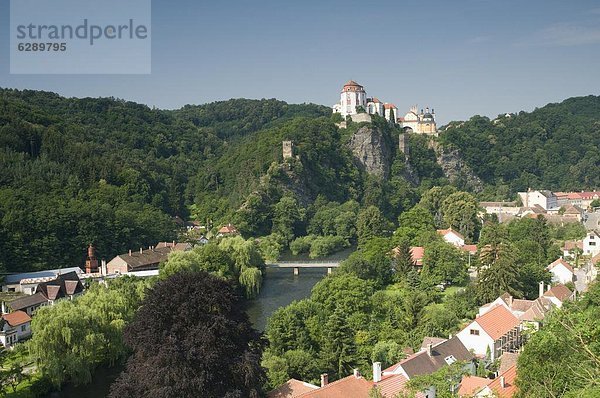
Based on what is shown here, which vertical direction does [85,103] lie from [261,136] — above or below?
above

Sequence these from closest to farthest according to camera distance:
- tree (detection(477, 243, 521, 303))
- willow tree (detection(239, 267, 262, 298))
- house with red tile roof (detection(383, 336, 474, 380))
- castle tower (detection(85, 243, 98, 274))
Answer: house with red tile roof (detection(383, 336, 474, 380)) → tree (detection(477, 243, 521, 303)) → willow tree (detection(239, 267, 262, 298)) → castle tower (detection(85, 243, 98, 274))

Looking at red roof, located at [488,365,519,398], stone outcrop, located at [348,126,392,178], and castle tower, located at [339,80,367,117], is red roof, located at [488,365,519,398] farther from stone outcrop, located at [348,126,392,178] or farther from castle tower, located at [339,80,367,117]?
castle tower, located at [339,80,367,117]

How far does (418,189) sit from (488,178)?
24.9m

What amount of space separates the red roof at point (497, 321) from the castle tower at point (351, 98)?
263 feet

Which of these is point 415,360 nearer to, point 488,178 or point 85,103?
point 488,178

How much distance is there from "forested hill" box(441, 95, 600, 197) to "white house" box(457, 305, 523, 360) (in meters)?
81.0

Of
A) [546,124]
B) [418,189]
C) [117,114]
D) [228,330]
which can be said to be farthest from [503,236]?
[546,124]

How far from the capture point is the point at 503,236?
1875 inches

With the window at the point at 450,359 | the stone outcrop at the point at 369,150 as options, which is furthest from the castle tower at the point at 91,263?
the stone outcrop at the point at 369,150

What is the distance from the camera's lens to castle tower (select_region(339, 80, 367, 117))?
4208 inches

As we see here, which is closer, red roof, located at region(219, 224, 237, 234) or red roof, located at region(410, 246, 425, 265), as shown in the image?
red roof, located at region(410, 246, 425, 265)

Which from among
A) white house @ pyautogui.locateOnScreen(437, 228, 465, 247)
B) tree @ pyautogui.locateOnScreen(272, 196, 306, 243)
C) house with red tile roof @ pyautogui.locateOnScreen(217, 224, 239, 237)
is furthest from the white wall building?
white house @ pyautogui.locateOnScreen(437, 228, 465, 247)

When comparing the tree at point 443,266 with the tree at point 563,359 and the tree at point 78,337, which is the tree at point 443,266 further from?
the tree at point 563,359

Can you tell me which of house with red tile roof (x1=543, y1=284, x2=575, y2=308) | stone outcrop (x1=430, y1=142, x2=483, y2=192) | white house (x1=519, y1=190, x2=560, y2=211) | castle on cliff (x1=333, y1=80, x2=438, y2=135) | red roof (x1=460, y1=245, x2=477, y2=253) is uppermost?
castle on cliff (x1=333, y1=80, x2=438, y2=135)
